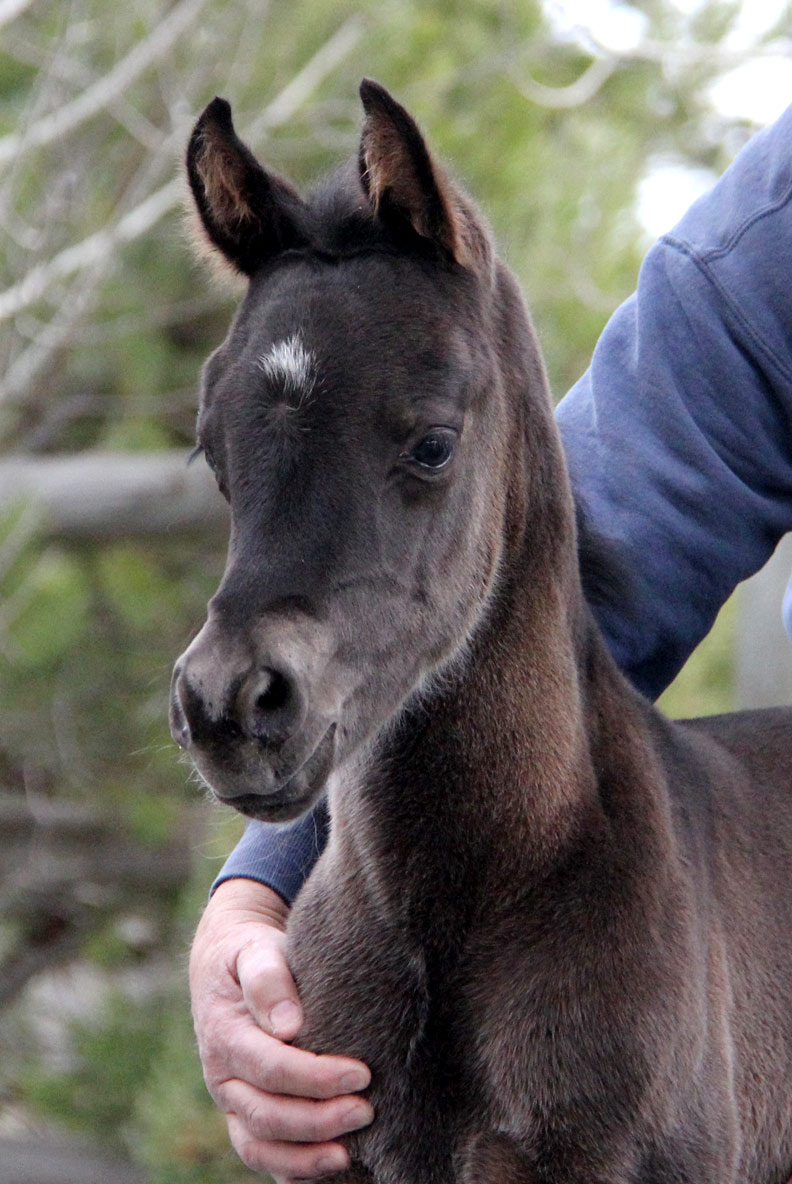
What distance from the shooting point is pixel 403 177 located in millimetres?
1854

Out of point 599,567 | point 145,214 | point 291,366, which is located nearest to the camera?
point 291,366

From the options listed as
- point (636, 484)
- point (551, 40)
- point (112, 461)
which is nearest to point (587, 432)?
point (636, 484)

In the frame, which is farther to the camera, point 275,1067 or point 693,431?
point 693,431

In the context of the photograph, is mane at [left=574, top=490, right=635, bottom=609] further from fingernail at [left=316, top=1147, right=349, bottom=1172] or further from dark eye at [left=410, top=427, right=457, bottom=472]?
fingernail at [left=316, top=1147, right=349, bottom=1172]

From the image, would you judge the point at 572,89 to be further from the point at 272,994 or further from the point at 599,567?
the point at 272,994

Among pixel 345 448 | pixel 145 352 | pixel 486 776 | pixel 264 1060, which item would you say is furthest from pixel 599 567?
pixel 145 352

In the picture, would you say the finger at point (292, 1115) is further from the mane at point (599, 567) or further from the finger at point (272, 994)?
the mane at point (599, 567)

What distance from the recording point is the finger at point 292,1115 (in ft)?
5.96

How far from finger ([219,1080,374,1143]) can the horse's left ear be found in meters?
1.09

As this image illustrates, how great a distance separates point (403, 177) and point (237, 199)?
0.25 metres

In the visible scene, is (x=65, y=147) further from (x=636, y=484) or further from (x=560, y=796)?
(x=560, y=796)

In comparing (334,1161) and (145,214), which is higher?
(145,214)

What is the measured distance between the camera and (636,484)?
236 centimetres

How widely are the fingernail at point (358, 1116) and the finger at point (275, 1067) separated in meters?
0.02
